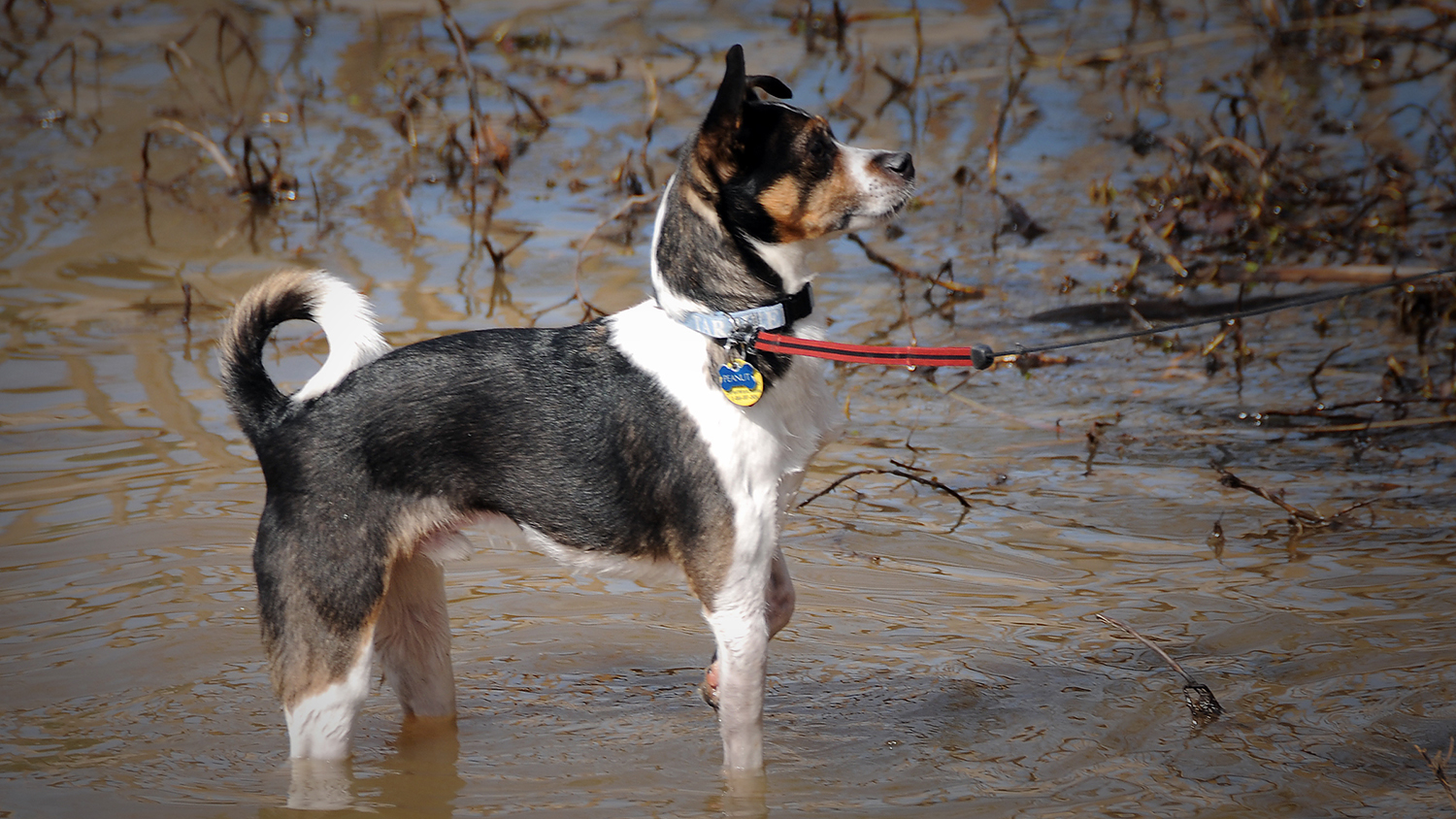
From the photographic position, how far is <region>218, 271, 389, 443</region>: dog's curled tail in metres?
3.57

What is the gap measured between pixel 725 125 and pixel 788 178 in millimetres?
208

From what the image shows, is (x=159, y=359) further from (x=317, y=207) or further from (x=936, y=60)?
(x=936, y=60)

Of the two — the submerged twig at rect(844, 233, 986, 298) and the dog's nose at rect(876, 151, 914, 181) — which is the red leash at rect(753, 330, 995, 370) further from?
the submerged twig at rect(844, 233, 986, 298)

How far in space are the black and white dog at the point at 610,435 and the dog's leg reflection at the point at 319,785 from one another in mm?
36

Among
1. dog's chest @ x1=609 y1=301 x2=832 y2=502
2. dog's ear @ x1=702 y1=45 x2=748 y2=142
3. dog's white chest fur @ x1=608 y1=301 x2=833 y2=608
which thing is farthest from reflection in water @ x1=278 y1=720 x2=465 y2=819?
dog's ear @ x1=702 y1=45 x2=748 y2=142

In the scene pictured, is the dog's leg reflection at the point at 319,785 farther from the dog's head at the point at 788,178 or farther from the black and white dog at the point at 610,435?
the dog's head at the point at 788,178

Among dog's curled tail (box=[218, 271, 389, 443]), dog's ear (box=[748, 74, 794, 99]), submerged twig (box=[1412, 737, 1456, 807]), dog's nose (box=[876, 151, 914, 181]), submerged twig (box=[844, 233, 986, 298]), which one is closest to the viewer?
submerged twig (box=[1412, 737, 1456, 807])

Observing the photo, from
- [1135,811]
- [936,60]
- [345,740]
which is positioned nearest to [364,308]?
[345,740]

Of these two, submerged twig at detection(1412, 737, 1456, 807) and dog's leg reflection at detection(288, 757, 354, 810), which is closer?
submerged twig at detection(1412, 737, 1456, 807)

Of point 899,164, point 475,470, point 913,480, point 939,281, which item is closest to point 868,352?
point 899,164

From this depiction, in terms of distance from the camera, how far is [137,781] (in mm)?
3812

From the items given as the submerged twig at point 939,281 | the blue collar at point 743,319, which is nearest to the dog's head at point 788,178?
the blue collar at point 743,319

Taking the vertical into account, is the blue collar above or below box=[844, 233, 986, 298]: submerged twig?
above

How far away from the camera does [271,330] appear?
3.60 m
